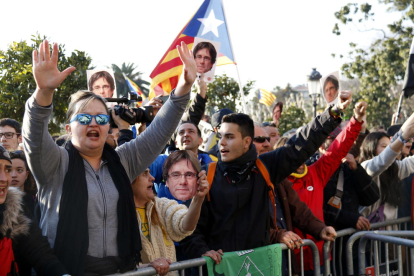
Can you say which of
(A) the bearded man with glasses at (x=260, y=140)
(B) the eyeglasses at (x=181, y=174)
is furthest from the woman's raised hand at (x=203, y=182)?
(A) the bearded man with glasses at (x=260, y=140)

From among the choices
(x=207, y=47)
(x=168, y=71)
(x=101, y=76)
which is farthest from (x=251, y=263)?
(x=168, y=71)

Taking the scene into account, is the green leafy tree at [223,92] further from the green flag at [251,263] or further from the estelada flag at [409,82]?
the green flag at [251,263]

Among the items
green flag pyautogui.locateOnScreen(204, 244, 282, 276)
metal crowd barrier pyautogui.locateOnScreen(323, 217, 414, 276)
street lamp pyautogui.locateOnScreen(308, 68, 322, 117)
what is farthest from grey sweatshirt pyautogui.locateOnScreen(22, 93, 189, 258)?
street lamp pyautogui.locateOnScreen(308, 68, 322, 117)

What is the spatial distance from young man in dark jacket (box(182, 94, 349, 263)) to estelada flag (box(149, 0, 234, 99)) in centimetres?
402

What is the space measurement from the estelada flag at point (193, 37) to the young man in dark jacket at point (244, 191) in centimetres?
402

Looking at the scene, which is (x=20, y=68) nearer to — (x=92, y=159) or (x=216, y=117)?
(x=216, y=117)

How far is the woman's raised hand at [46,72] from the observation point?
2496mm

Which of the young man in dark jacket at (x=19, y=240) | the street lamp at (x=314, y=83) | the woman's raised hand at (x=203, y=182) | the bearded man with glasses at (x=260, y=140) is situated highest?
the street lamp at (x=314, y=83)

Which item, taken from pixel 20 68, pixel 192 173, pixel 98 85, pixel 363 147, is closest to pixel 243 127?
pixel 192 173

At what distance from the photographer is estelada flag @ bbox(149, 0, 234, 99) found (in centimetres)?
779

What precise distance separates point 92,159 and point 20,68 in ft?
22.9

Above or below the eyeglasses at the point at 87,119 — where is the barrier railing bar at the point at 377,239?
below

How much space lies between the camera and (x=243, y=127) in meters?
4.08

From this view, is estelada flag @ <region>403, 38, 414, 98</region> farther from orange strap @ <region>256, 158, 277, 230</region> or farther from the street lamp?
the street lamp
